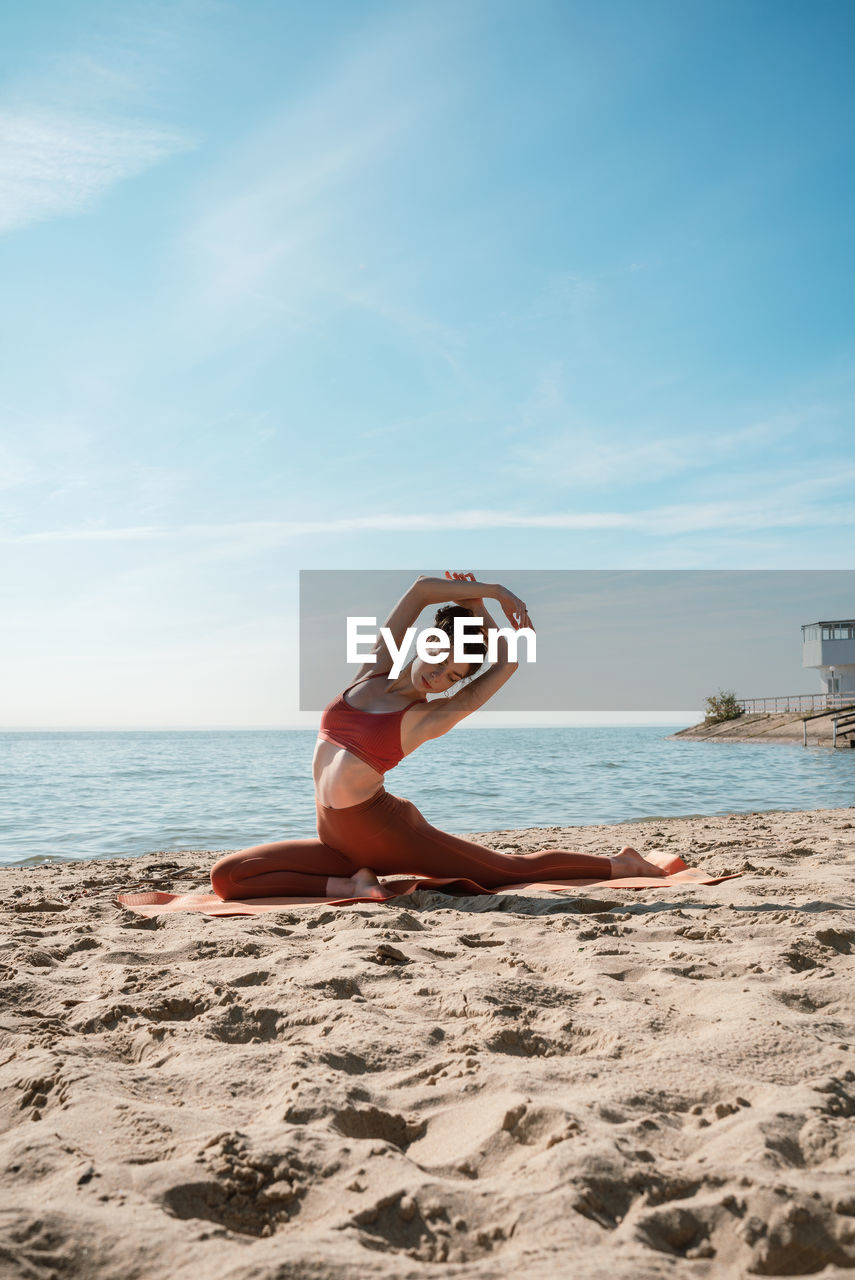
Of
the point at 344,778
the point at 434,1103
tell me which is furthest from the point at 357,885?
the point at 434,1103

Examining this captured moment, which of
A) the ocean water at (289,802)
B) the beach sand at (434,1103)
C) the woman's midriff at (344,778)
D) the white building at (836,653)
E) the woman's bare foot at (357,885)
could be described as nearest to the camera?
the beach sand at (434,1103)

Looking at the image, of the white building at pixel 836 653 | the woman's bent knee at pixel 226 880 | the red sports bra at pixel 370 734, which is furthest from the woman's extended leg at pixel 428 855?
the white building at pixel 836 653

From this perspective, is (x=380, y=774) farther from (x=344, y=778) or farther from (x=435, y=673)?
(x=435, y=673)

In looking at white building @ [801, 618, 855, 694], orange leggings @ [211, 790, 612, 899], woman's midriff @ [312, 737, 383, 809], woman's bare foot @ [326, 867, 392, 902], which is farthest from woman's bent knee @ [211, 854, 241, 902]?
white building @ [801, 618, 855, 694]

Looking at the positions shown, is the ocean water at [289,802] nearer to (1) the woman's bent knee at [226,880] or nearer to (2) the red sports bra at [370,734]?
(1) the woman's bent knee at [226,880]

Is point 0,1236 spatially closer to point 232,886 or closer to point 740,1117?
point 740,1117

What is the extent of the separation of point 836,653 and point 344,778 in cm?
5104

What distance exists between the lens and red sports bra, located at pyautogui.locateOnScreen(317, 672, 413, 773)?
15.5 feet

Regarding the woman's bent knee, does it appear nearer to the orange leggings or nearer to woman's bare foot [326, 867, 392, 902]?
the orange leggings

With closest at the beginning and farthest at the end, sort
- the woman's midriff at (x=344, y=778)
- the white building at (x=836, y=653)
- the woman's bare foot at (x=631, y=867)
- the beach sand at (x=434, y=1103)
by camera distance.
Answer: the beach sand at (x=434, y=1103)
the woman's midriff at (x=344, y=778)
the woman's bare foot at (x=631, y=867)
the white building at (x=836, y=653)

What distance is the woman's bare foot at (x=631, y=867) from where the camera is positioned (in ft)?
17.3

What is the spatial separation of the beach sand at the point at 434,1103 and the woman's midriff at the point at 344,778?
1.04 metres

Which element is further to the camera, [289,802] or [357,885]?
[289,802]

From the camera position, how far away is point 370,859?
5.04 metres
